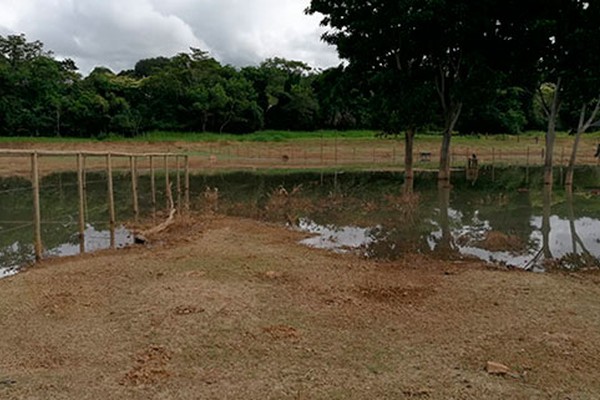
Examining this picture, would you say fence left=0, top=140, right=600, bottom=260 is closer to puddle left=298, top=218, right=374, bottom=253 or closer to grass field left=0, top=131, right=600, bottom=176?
grass field left=0, top=131, right=600, bottom=176

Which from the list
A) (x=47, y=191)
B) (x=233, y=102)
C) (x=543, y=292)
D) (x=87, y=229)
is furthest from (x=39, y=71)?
(x=543, y=292)

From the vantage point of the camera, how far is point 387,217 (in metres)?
15.1

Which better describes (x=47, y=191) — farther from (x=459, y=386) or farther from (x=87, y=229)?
(x=459, y=386)

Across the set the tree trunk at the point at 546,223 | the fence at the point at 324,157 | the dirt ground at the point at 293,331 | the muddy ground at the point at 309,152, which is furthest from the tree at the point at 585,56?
the muddy ground at the point at 309,152

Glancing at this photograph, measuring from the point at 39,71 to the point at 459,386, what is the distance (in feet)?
185

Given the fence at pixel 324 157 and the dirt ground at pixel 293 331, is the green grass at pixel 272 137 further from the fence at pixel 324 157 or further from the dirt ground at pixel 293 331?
the dirt ground at pixel 293 331

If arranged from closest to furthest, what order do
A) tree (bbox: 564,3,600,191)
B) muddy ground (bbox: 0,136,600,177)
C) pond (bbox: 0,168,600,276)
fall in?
1. pond (bbox: 0,168,600,276)
2. tree (bbox: 564,3,600,191)
3. muddy ground (bbox: 0,136,600,177)

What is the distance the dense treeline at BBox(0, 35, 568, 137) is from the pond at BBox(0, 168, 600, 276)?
23536 mm

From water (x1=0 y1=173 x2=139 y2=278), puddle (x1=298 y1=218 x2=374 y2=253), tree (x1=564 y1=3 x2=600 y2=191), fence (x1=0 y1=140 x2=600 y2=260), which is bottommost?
water (x1=0 y1=173 x2=139 y2=278)

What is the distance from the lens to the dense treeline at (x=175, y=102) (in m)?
50.6

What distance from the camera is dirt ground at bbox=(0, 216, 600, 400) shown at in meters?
4.39

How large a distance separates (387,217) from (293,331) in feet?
32.4

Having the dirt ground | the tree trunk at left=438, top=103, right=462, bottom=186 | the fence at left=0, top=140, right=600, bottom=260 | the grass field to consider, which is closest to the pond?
the tree trunk at left=438, top=103, right=462, bottom=186

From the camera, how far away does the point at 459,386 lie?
438 centimetres
